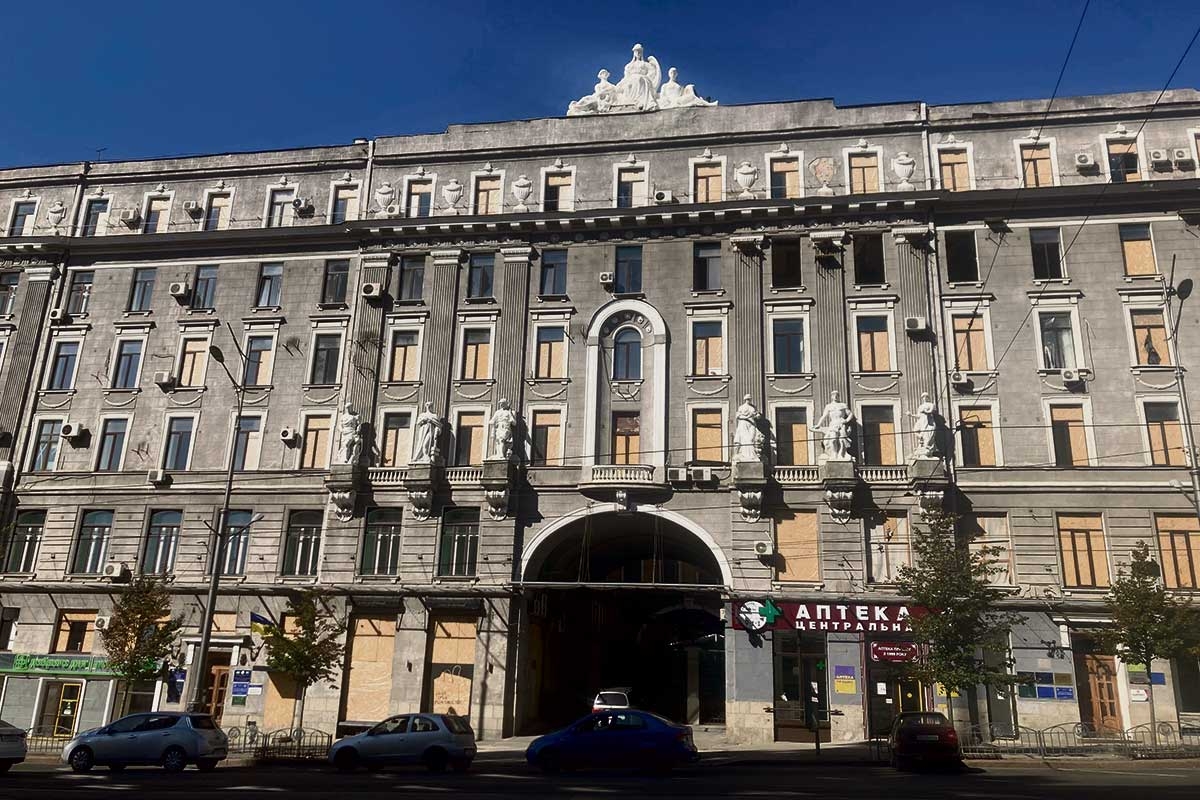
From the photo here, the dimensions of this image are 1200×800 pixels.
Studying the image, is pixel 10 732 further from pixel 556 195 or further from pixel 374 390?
pixel 556 195

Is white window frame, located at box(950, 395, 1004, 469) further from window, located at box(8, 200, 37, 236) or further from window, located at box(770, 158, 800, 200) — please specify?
window, located at box(8, 200, 37, 236)

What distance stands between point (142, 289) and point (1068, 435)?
40777mm

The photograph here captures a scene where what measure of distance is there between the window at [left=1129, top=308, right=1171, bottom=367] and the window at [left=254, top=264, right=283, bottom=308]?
36.0 m

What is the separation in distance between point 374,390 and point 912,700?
80.3ft

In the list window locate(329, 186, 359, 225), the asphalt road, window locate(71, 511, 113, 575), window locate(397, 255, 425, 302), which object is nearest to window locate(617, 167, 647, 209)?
window locate(397, 255, 425, 302)

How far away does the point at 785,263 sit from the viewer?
128ft

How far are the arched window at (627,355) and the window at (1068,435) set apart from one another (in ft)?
52.8

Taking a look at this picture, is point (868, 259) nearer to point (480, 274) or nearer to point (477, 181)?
point (480, 274)

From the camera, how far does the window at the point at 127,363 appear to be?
41812 millimetres

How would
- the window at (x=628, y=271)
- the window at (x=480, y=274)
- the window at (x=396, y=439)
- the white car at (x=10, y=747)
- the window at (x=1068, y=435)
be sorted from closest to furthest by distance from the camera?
the white car at (x=10, y=747) → the window at (x=1068, y=435) → the window at (x=396, y=439) → the window at (x=628, y=271) → the window at (x=480, y=274)

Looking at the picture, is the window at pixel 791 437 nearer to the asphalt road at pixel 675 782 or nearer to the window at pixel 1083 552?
the window at pixel 1083 552

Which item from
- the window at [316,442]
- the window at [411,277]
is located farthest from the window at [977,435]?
the window at [316,442]

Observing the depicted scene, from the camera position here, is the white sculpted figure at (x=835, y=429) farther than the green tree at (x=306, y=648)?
Yes

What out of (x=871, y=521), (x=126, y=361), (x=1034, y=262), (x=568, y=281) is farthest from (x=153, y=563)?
(x=1034, y=262)
